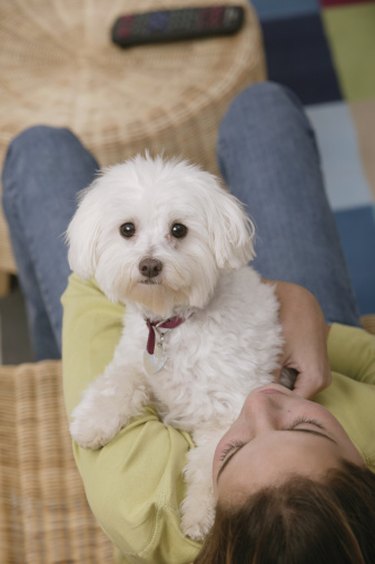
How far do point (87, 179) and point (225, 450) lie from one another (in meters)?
0.71

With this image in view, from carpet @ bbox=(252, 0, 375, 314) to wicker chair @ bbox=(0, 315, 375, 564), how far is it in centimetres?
103

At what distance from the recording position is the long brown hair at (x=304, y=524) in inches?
25.5

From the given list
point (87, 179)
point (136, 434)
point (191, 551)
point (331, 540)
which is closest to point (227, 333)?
point (136, 434)

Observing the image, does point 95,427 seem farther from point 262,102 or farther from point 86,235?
point 262,102

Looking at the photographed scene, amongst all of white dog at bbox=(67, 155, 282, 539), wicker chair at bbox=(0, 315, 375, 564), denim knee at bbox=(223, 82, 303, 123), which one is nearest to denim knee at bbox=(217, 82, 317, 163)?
denim knee at bbox=(223, 82, 303, 123)

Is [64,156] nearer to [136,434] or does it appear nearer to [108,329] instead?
[108,329]

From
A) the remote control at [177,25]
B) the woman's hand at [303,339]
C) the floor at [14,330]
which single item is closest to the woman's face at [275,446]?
the woman's hand at [303,339]

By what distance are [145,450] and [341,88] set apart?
1.82 metres

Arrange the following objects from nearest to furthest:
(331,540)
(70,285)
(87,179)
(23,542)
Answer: (331,540), (23,542), (70,285), (87,179)

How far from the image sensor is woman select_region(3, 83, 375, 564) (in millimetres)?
715

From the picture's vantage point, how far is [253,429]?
0.80 meters

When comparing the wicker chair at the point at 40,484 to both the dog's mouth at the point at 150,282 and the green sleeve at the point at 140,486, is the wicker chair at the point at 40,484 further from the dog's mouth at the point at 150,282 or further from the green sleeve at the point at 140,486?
the dog's mouth at the point at 150,282

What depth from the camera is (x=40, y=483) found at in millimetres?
1078

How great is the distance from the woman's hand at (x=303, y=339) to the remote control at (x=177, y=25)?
96 centimetres
